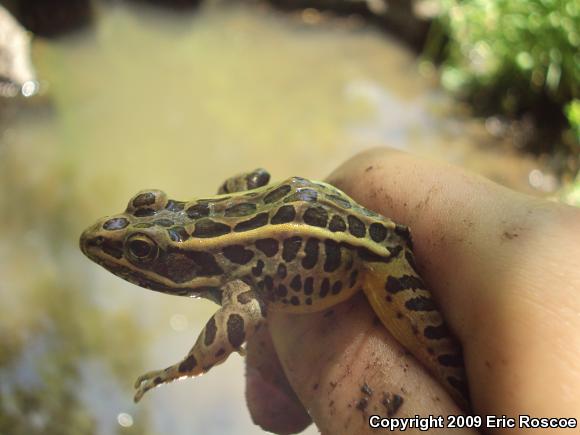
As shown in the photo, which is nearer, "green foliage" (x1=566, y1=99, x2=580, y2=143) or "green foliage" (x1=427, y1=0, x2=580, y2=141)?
"green foliage" (x1=566, y1=99, x2=580, y2=143)

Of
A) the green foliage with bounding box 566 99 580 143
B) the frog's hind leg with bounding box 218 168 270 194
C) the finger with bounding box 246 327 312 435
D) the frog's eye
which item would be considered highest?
the green foliage with bounding box 566 99 580 143

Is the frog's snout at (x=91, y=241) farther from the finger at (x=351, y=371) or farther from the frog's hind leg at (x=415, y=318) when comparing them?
the frog's hind leg at (x=415, y=318)

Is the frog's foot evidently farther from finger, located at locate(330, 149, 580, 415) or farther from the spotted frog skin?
finger, located at locate(330, 149, 580, 415)

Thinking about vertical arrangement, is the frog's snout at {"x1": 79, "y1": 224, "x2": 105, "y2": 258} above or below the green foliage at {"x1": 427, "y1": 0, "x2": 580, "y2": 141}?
below

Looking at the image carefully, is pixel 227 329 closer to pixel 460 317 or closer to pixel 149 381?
pixel 149 381

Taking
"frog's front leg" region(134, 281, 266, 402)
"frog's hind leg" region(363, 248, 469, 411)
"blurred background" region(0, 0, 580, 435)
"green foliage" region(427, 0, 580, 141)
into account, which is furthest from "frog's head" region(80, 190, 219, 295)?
"green foliage" region(427, 0, 580, 141)

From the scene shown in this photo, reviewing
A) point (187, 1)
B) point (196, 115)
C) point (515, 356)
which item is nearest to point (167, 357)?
point (515, 356)
